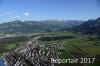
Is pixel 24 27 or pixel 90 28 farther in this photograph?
pixel 24 27

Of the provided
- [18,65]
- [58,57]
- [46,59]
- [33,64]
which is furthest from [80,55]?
[18,65]

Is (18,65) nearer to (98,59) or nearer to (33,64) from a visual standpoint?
(33,64)

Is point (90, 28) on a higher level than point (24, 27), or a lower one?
higher

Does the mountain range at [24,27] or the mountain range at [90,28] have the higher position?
the mountain range at [90,28]

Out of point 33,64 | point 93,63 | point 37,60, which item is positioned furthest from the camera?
point 37,60

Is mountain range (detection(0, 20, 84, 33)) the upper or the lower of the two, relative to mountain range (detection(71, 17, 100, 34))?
lower

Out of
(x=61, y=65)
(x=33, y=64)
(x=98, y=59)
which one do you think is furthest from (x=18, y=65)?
(x=98, y=59)

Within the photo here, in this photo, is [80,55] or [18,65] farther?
[80,55]

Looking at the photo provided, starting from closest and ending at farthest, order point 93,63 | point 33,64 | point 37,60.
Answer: point 93,63 → point 33,64 → point 37,60

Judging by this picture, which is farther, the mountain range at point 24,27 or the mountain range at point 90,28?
the mountain range at point 24,27

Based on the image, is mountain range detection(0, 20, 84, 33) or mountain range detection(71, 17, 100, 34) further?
mountain range detection(0, 20, 84, 33)
